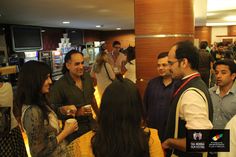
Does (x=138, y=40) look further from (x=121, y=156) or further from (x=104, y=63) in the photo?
(x=121, y=156)

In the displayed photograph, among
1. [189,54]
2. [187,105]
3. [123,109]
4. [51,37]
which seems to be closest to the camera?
[123,109]

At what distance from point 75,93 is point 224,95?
4.78 feet

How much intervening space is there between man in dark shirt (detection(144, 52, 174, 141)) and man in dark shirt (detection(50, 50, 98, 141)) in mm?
597

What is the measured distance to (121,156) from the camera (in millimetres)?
1132

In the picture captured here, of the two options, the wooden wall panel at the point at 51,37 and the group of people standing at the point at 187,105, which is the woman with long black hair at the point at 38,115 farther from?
the wooden wall panel at the point at 51,37

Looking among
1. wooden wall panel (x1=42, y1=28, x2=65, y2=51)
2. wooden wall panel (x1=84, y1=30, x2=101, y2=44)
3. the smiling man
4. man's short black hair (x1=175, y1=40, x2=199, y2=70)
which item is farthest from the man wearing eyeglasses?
wooden wall panel (x1=84, y1=30, x2=101, y2=44)

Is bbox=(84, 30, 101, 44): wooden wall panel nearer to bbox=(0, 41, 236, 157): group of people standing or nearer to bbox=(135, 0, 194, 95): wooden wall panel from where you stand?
bbox=(135, 0, 194, 95): wooden wall panel

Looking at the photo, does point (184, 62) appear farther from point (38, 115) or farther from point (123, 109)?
point (38, 115)

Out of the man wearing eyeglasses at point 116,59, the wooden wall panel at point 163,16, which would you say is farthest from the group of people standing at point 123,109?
the man wearing eyeglasses at point 116,59

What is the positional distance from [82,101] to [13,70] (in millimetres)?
1583

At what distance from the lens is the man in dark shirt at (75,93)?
212 centimetres

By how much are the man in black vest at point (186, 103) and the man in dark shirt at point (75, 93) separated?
2.67 feet

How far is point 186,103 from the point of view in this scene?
1.48 m

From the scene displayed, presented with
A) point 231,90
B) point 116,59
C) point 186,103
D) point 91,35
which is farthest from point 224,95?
point 91,35
